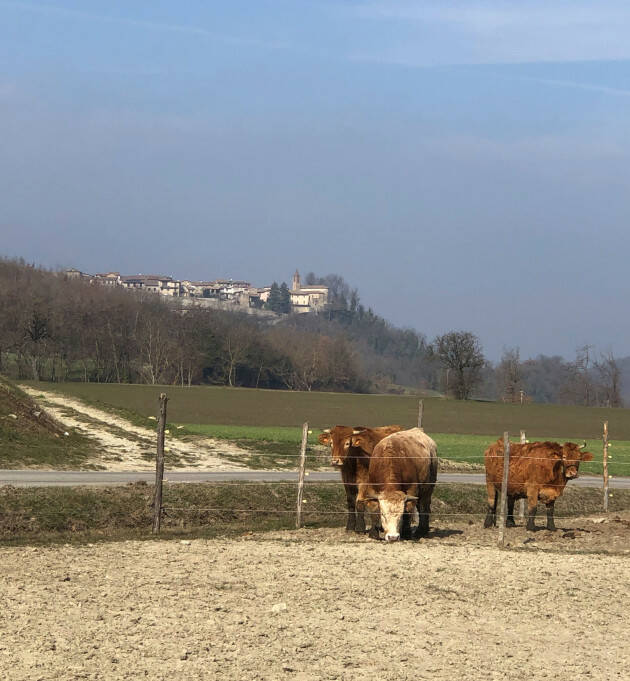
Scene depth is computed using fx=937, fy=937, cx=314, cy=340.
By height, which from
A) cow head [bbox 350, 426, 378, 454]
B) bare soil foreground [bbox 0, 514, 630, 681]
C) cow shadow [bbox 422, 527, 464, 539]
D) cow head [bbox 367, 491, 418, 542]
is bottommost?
cow shadow [bbox 422, 527, 464, 539]

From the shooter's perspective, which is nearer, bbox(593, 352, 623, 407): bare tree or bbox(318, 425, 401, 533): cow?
bbox(318, 425, 401, 533): cow

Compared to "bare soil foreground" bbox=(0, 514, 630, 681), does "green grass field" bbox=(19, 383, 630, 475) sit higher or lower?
higher

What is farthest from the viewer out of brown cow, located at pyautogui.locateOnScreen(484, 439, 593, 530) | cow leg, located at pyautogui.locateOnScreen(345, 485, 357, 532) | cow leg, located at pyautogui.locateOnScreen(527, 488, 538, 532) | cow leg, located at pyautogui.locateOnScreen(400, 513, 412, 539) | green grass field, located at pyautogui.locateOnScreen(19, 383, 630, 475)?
green grass field, located at pyautogui.locateOnScreen(19, 383, 630, 475)

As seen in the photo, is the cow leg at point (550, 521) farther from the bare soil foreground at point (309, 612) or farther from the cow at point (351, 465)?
the cow at point (351, 465)

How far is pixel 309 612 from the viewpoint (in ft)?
40.7

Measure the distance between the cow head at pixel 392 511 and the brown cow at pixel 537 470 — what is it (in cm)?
407

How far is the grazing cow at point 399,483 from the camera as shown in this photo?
17938 millimetres

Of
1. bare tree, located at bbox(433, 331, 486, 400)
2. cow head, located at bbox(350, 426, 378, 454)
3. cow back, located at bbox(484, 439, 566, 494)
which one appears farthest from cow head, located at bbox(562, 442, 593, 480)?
bare tree, located at bbox(433, 331, 486, 400)

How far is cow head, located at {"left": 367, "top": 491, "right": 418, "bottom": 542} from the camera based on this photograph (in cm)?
1784

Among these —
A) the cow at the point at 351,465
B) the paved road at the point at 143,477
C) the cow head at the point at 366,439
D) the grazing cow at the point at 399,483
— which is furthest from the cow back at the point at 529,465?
the paved road at the point at 143,477

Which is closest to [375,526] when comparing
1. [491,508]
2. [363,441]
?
[363,441]

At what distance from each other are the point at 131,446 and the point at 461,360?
83.2m

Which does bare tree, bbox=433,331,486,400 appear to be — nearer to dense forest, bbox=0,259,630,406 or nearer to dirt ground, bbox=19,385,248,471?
dense forest, bbox=0,259,630,406

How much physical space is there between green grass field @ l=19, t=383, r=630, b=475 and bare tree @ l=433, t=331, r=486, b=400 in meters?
8.83
